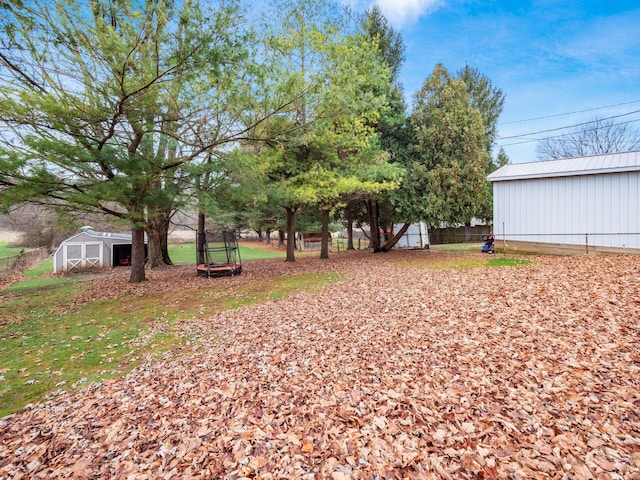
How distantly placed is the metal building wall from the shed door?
19.2 meters

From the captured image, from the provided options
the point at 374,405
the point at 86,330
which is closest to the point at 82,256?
the point at 86,330

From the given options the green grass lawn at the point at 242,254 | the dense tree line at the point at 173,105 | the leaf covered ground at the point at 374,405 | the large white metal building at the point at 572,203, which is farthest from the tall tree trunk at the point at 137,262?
the large white metal building at the point at 572,203

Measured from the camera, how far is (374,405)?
2.84 metres

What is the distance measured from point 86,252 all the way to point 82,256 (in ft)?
0.84

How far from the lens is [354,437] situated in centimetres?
244

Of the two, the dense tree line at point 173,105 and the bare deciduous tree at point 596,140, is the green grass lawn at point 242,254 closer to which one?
the dense tree line at point 173,105

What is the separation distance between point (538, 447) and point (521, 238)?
12.3 meters

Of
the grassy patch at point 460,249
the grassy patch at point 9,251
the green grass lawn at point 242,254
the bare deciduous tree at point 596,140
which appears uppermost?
the bare deciduous tree at point 596,140

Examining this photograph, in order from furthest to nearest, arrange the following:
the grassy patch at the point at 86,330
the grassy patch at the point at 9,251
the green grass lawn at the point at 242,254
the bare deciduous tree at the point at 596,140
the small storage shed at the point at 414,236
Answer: the bare deciduous tree at the point at 596,140 → the small storage shed at the point at 414,236 → the grassy patch at the point at 9,251 → the green grass lawn at the point at 242,254 → the grassy patch at the point at 86,330

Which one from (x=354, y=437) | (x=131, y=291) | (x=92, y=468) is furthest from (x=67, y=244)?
(x=354, y=437)

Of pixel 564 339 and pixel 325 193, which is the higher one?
pixel 325 193

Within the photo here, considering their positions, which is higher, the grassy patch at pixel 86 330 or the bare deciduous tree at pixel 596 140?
the bare deciduous tree at pixel 596 140

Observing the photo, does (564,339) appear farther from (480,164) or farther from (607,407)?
(480,164)

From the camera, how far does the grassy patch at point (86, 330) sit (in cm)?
380
